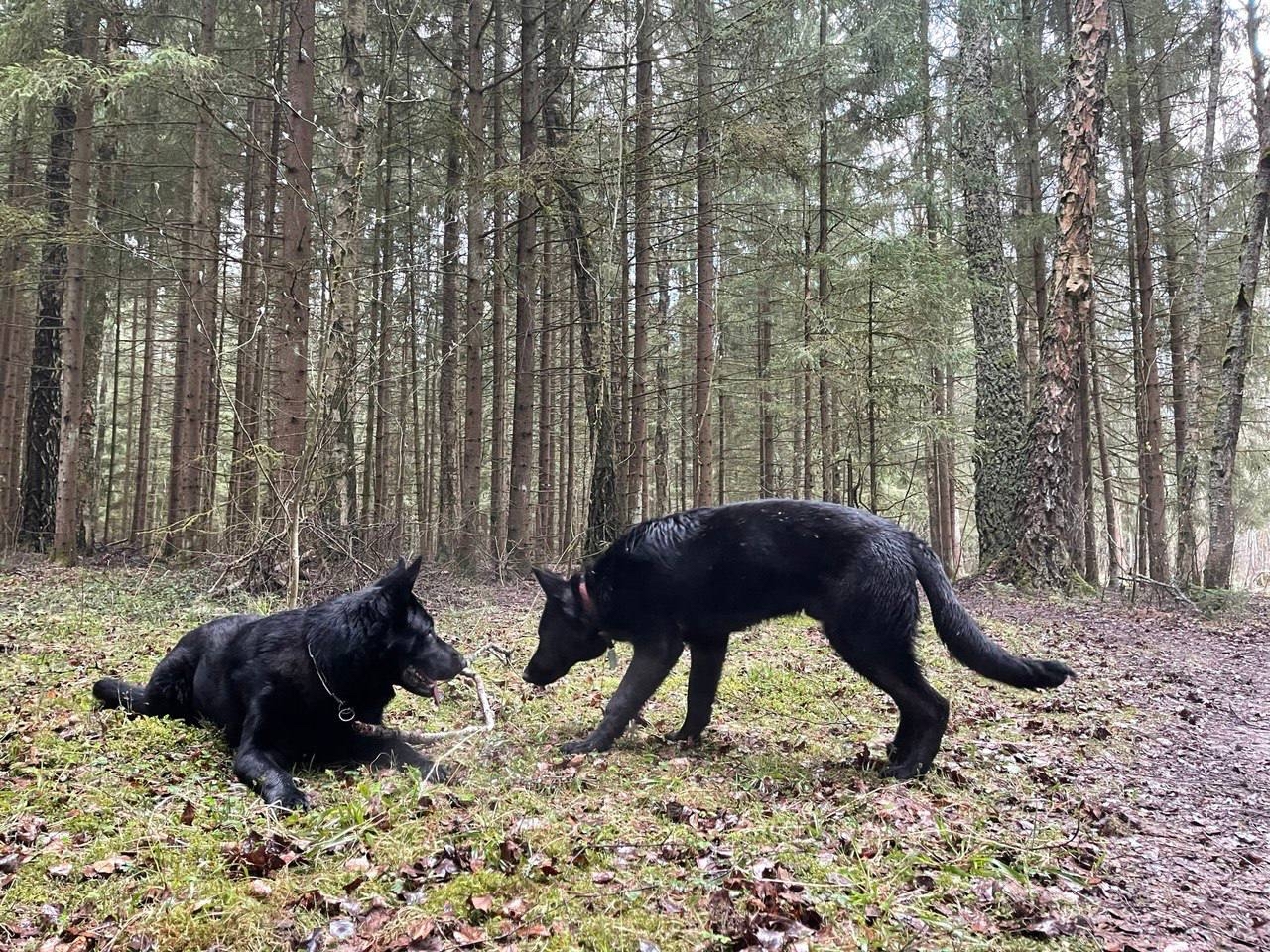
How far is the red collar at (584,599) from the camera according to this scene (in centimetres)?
538

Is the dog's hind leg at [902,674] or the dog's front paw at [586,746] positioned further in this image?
the dog's front paw at [586,746]

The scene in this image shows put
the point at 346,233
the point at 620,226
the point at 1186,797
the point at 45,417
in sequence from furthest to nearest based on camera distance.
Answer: the point at 45,417 < the point at 620,226 < the point at 346,233 < the point at 1186,797

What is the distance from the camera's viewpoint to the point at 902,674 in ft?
14.8

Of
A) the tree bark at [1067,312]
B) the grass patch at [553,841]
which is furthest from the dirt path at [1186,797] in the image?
the tree bark at [1067,312]

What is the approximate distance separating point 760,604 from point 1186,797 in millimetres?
2520

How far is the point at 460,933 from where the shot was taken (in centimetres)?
251

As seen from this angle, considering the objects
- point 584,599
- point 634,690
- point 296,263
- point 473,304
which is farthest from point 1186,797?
point 473,304

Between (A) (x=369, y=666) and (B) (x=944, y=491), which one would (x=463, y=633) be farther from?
(B) (x=944, y=491)

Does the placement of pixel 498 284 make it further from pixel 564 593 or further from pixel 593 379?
pixel 564 593

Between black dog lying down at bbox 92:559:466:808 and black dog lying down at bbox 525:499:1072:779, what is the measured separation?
1.16 m

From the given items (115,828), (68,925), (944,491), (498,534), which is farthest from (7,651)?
(944,491)

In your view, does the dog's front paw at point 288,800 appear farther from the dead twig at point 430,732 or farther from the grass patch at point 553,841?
the dead twig at point 430,732

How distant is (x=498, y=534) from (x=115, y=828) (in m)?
13.1

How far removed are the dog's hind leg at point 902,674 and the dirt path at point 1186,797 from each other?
35.2 inches
